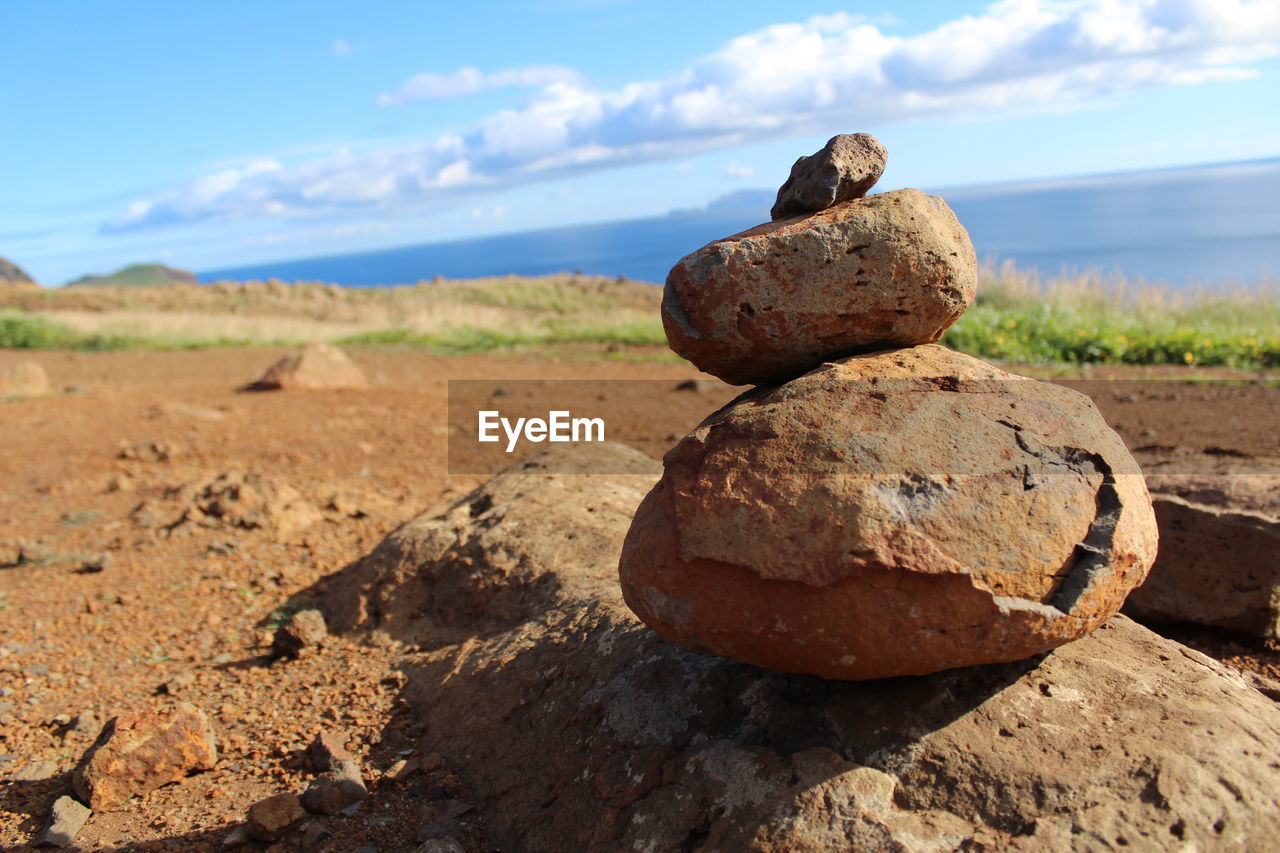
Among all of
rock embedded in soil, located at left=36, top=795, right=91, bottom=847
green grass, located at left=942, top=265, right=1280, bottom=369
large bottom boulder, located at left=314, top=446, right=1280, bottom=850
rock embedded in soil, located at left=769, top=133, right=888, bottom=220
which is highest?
rock embedded in soil, located at left=769, top=133, right=888, bottom=220

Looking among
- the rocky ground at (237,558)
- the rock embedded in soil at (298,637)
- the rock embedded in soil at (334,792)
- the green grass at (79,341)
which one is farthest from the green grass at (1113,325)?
the green grass at (79,341)

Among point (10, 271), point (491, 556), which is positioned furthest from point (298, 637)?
point (10, 271)

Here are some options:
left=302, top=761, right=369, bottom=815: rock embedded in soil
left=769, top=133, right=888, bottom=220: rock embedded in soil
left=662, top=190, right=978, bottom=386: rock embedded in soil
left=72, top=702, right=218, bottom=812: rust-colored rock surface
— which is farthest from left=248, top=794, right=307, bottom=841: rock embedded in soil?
left=769, top=133, right=888, bottom=220: rock embedded in soil

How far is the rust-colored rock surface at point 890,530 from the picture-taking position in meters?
2.69

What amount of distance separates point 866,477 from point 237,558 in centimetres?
521

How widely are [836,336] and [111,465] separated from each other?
8.18 metres

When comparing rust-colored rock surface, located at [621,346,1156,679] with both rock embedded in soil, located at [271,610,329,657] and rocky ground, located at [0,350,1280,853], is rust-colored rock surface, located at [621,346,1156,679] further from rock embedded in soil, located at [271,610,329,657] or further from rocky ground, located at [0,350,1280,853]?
rock embedded in soil, located at [271,610,329,657]

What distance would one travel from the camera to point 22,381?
1293 centimetres

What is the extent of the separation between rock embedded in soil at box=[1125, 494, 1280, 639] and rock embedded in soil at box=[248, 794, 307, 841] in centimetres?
411

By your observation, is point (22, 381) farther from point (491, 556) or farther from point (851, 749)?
point (851, 749)

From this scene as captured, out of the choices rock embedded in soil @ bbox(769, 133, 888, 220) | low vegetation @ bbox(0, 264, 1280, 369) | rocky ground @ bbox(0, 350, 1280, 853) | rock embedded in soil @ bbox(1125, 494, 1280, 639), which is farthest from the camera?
low vegetation @ bbox(0, 264, 1280, 369)

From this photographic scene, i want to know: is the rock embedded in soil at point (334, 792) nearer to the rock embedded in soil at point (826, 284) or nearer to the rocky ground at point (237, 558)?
the rocky ground at point (237, 558)

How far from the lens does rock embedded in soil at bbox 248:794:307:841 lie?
3473mm

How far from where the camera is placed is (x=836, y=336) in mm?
3303
